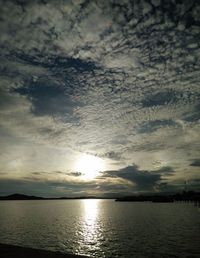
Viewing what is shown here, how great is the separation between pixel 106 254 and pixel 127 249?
402 cm

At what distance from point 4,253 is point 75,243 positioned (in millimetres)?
17772

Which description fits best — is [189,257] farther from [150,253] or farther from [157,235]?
[157,235]

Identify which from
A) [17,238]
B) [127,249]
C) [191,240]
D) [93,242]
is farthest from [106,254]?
[17,238]

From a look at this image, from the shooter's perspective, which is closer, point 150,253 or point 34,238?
point 150,253

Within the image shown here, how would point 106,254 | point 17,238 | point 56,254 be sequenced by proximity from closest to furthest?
point 56,254
point 106,254
point 17,238

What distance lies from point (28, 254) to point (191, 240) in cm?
2667

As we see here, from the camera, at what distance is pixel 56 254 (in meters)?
24.4

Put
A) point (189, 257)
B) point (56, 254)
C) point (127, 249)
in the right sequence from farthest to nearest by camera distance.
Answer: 1. point (127, 249)
2. point (189, 257)
3. point (56, 254)

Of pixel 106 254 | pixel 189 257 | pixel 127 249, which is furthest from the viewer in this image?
pixel 127 249

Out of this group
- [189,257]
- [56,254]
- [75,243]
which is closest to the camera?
[56,254]

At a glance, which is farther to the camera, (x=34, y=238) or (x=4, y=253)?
(x=34, y=238)

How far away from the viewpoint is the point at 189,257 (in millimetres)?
30516

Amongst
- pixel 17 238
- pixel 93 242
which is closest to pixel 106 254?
pixel 93 242

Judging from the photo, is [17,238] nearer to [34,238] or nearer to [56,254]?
[34,238]
